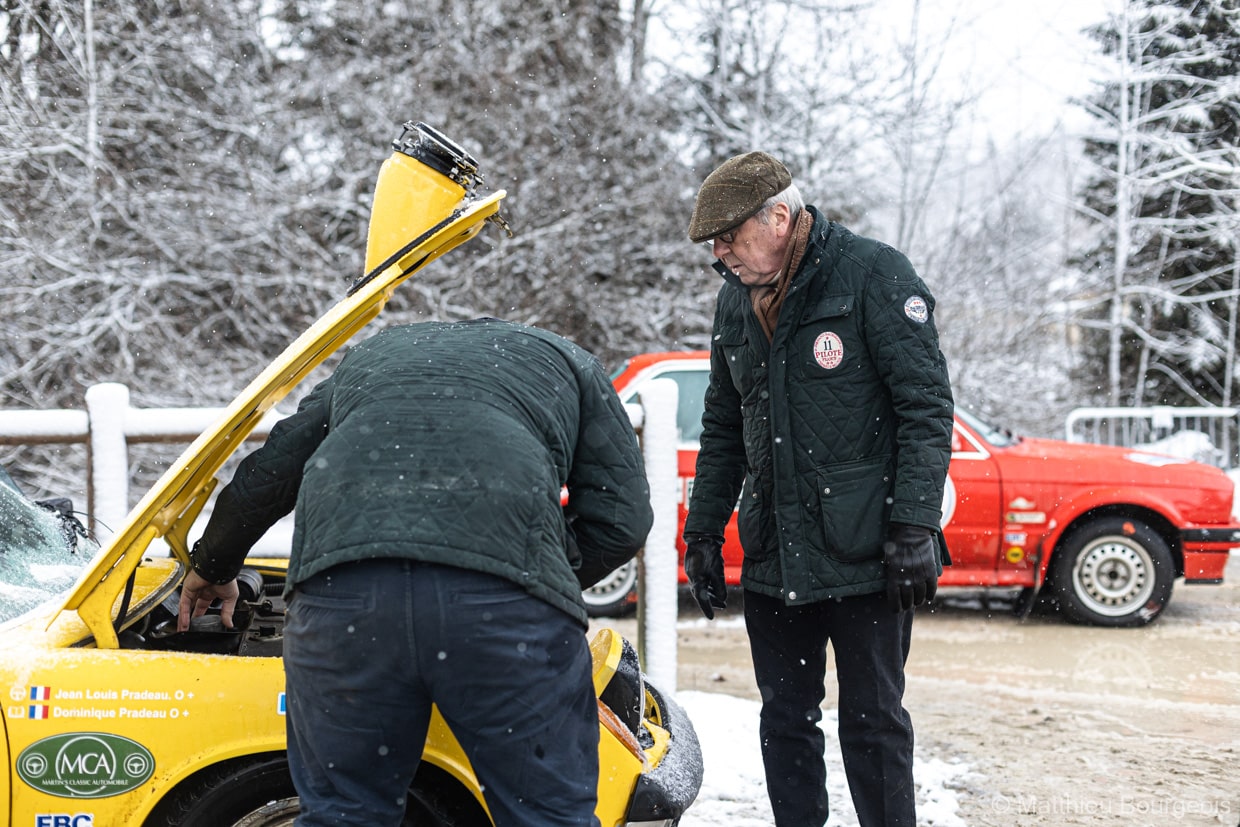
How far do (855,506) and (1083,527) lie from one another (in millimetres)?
4733

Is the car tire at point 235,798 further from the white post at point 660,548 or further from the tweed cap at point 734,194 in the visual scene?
the white post at point 660,548

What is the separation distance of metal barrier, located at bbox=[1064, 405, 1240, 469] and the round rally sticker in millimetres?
9455

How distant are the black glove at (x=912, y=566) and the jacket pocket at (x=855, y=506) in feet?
0.28

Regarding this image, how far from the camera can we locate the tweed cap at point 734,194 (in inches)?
110

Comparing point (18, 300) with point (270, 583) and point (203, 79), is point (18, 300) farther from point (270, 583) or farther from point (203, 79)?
point (270, 583)

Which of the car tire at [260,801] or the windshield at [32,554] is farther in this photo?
the windshield at [32,554]

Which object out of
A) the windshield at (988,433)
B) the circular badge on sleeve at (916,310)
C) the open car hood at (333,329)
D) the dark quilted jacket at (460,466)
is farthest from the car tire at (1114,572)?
the open car hood at (333,329)

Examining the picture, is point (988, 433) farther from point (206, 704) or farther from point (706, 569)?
point (206, 704)

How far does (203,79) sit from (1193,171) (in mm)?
15525

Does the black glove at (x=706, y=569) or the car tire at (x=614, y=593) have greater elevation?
the black glove at (x=706, y=569)

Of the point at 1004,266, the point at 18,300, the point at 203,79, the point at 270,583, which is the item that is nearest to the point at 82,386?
the point at 18,300

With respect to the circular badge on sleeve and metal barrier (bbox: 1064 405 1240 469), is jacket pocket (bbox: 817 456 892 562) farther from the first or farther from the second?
metal barrier (bbox: 1064 405 1240 469)

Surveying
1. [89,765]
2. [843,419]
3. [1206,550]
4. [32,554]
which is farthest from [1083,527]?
[89,765]

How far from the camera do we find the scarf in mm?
2902
